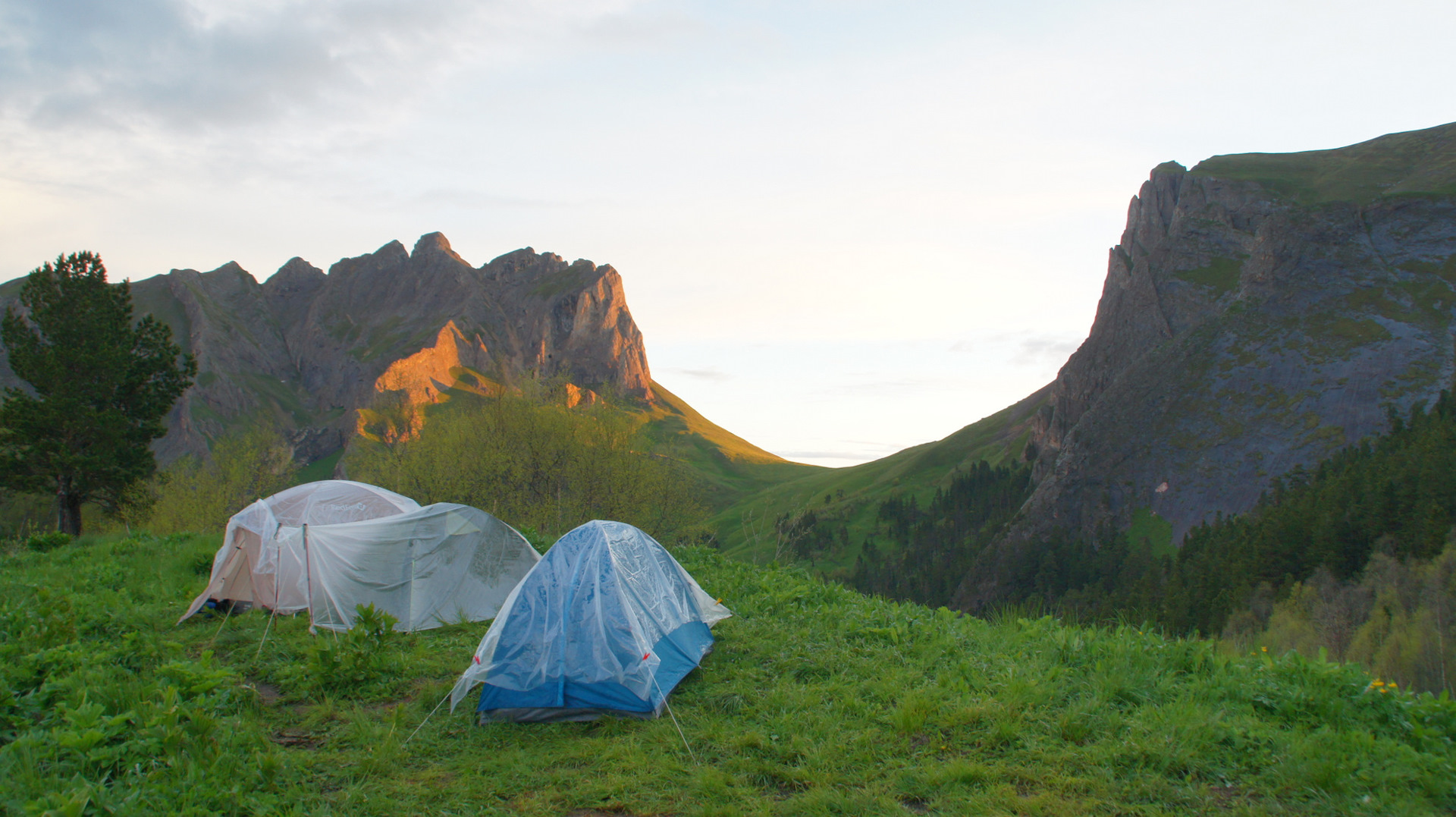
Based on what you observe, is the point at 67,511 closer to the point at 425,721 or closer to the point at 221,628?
the point at 221,628

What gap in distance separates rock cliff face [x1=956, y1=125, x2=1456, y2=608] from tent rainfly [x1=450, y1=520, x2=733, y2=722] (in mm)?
130849

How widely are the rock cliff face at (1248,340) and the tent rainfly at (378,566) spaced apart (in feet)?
418

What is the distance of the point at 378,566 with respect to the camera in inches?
570

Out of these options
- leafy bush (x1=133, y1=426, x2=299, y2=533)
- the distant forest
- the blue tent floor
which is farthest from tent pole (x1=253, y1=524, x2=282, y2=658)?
leafy bush (x1=133, y1=426, x2=299, y2=533)

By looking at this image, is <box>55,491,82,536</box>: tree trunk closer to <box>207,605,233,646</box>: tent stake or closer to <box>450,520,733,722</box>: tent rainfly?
<box>207,605,233,646</box>: tent stake

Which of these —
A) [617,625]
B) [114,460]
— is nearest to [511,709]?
[617,625]

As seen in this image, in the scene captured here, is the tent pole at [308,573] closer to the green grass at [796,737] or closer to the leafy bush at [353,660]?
the leafy bush at [353,660]

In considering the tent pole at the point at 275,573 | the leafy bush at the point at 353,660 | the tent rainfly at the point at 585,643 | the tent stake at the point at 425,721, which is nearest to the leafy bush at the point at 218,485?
the tent pole at the point at 275,573

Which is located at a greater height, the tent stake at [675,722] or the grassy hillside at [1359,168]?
the grassy hillside at [1359,168]

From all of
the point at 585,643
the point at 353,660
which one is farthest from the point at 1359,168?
the point at 353,660

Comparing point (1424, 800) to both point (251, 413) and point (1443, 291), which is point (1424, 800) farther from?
point (251, 413)

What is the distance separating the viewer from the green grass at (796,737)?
629 cm

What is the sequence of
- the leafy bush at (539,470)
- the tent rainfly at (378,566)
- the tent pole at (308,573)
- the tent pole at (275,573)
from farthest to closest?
the leafy bush at (539,470), the tent rainfly at (378,566), the tent pole at (308,573), the tent pole at (275,573)

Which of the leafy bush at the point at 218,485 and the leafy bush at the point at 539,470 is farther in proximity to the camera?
the leafy bush at the point at 218,485
